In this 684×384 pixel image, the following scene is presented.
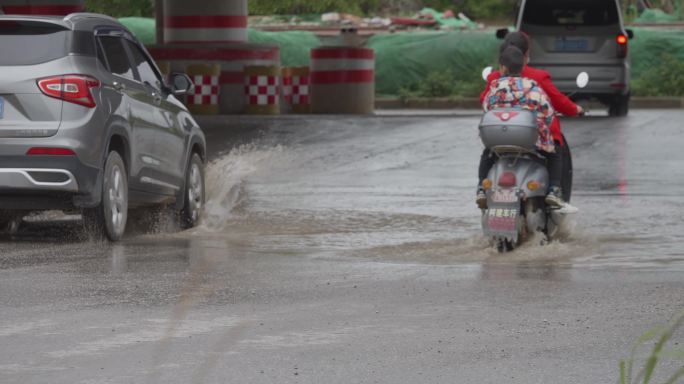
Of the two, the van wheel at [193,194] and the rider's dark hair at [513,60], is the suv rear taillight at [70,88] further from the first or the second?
the rider's dark hair at [513,60]

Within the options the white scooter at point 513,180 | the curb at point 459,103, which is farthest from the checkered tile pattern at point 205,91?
the white scooter at point 513,180

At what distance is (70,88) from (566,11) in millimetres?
18859

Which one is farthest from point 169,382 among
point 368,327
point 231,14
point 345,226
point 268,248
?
point 231,14

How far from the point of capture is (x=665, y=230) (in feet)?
41.0

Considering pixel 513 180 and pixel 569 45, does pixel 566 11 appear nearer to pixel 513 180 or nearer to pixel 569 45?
pixel 569 45

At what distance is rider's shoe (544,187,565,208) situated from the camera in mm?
11320

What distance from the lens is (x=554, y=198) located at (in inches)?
446

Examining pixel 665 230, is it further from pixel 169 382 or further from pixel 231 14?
pixel 231 14

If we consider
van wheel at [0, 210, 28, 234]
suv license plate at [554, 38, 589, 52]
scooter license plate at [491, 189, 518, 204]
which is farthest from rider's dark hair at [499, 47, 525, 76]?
suv license plate at [554, 38, 589, 52]

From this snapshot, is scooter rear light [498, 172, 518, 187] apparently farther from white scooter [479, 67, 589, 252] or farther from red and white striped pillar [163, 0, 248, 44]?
red and white striped pillar [163, 0, 248, 44]

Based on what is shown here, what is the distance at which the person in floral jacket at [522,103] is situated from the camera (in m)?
11.3

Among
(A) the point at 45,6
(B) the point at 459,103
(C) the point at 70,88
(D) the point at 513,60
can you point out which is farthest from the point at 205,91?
(D) the point at 513,60

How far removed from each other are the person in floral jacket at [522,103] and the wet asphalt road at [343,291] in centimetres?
41

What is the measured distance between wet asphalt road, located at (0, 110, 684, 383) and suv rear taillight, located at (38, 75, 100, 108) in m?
0.98
